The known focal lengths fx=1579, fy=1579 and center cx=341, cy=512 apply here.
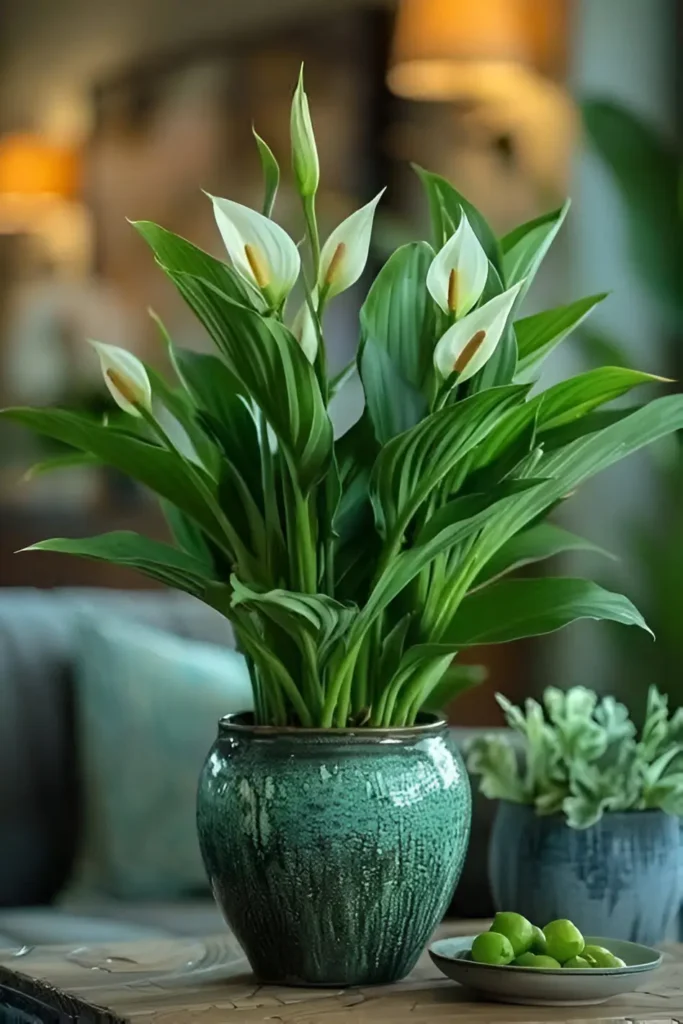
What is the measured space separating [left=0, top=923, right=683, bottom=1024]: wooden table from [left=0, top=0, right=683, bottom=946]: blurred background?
988 mm

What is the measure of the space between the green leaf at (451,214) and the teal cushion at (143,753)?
85 cm

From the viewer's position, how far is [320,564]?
3.83ft

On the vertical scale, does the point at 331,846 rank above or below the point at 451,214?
below

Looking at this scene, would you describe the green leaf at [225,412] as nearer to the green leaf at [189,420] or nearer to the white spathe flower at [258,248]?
the green leaf at [189,420]

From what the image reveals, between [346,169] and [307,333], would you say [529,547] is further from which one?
[346,169]

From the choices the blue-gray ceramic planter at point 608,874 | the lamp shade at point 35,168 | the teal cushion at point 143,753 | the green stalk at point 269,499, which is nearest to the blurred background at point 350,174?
the lamp shade at point 35,168

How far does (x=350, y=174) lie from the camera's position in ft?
9.52

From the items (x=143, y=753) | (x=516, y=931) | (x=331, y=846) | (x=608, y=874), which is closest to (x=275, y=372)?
(x=331, y=846)

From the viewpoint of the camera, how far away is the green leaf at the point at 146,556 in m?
1.13

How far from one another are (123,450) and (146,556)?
0.08 metres

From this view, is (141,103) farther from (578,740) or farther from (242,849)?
(242,849)

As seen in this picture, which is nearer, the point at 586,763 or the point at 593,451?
the point at 593,451

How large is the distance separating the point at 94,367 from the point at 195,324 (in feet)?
0.63

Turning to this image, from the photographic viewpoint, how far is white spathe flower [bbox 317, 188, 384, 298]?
1.11m
